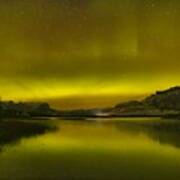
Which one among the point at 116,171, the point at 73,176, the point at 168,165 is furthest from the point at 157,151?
the point at 73,176

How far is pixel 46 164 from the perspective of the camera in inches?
1475

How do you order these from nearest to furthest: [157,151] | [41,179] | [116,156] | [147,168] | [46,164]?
[41,179], [147,168], [46,164], [116,156], [157,151]

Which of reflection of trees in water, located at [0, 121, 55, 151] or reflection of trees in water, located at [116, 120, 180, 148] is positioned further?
reflection of trees in water, located at [116, 120, 180, 148]

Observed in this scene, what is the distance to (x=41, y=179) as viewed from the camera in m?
28.6

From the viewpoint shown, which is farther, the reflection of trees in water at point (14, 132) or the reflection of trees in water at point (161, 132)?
the reflection of trees in water at point (161, 132)

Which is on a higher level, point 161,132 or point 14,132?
point 14,132

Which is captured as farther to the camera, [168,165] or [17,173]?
[168,165]

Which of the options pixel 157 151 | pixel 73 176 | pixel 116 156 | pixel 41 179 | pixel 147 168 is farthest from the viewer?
pixel 157 151

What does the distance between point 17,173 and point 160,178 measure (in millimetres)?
7010

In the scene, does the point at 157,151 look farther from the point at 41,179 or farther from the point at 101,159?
the point at 41,179

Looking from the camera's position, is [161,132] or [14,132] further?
[161,132]

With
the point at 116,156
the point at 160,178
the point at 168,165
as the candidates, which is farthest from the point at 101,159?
the point at 160,178

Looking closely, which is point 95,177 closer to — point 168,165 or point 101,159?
point 168,165

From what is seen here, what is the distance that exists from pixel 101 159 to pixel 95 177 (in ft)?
39.1
